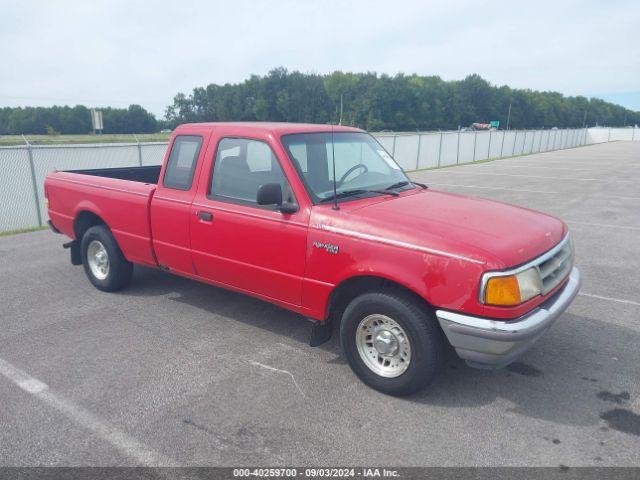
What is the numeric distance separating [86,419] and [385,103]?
93.3 meters

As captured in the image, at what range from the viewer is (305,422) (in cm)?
335

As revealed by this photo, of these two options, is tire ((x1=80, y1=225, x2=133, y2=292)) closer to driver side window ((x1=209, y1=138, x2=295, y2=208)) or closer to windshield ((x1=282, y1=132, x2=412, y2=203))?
driver side window ((x1=209, y1=138, x2=295, y2=208))

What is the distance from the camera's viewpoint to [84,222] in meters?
6.09

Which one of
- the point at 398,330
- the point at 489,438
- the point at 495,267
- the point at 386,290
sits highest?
the point at 495,267

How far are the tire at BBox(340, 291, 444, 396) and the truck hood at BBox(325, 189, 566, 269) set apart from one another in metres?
0.47

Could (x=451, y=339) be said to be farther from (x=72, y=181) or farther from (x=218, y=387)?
(x=72, y=181)

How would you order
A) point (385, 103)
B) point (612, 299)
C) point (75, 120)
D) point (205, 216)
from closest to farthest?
1. point (205, 216)
2. point (612, 299)
3. point (75, 120)
4. point (385, 103)

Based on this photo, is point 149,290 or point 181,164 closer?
point 181,164

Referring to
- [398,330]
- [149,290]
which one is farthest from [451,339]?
[149,290]

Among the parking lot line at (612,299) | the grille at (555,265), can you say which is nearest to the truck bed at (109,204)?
the grille at (555,265)

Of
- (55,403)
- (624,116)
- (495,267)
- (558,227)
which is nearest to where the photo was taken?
(495,267)

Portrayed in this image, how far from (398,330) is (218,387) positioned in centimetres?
144

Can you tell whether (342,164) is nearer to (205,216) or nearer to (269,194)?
(269,194)

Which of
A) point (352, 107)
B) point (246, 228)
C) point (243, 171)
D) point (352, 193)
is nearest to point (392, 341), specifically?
point (352, 193)
